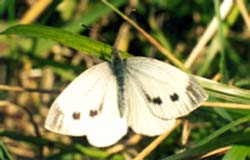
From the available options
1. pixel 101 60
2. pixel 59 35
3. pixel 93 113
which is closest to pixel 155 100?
pixel 93 113

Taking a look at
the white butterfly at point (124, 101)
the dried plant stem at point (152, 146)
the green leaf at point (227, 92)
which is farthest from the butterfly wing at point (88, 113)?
the green leaf at point (227, 92)

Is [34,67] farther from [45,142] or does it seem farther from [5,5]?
[45,142]

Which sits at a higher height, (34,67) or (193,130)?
(34,67)

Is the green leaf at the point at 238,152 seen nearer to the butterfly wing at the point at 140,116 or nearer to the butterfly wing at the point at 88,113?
the butterfly wing at the point at 140,116

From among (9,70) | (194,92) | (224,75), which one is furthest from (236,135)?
(9,70)

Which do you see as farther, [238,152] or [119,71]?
[119,71]

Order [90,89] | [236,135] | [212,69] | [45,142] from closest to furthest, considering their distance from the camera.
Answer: [236,135], [90,89], [45,142], [212,69]

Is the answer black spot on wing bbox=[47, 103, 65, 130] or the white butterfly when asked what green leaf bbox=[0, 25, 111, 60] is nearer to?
the white butterfly

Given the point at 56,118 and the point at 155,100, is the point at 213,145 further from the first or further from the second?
the point at 56,118
